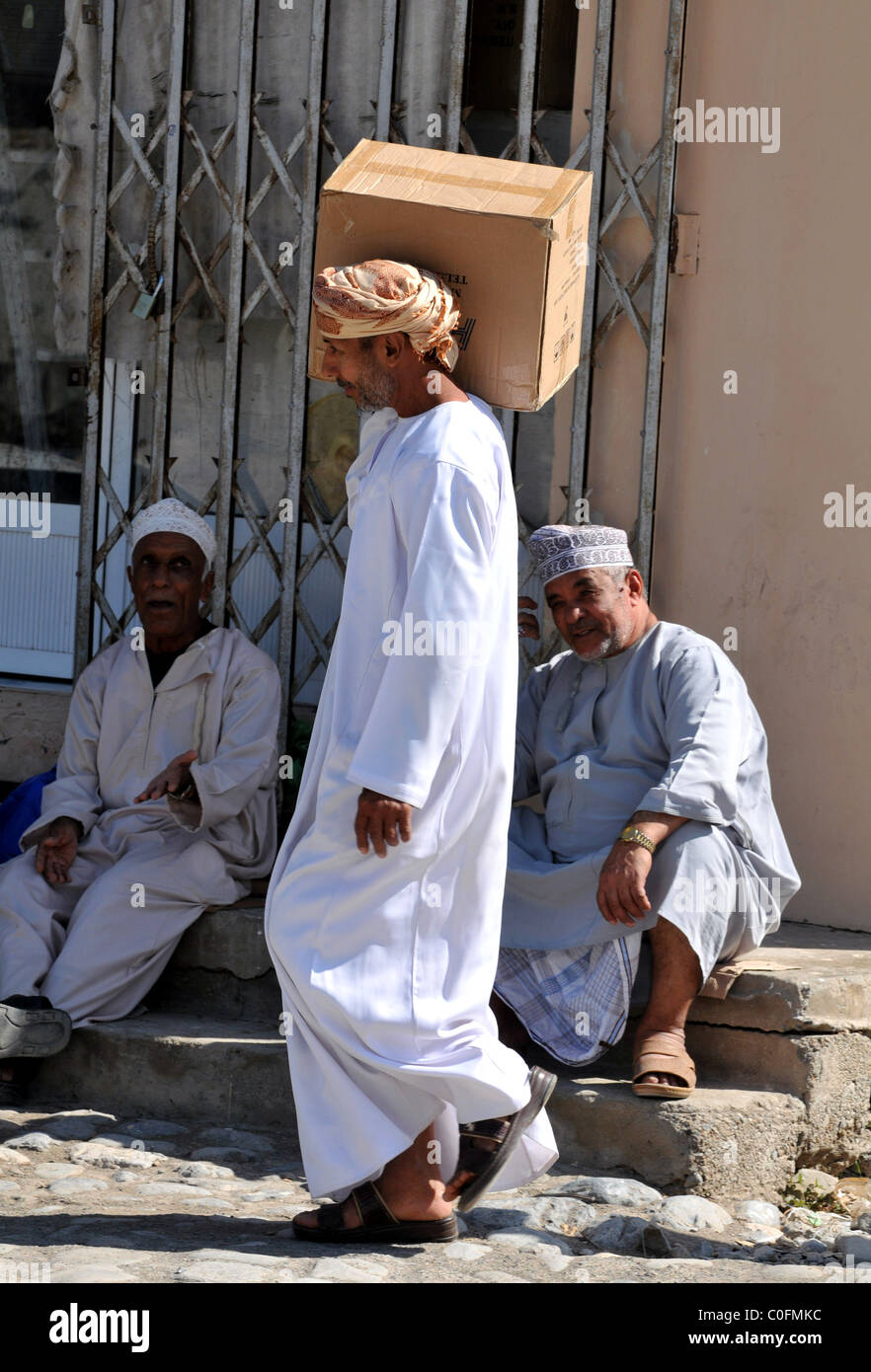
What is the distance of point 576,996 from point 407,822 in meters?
1.09

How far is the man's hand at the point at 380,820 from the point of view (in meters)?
3.07

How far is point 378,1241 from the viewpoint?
3.18 m

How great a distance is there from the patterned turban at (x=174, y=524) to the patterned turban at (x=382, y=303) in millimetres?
1654

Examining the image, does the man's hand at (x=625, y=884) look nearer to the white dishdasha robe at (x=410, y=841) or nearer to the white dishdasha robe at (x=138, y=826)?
the white dishdasha robe at (x=410, y=841)

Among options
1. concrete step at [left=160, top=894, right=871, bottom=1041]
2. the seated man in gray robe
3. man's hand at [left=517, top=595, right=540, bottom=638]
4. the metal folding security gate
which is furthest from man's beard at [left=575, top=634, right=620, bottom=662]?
concrete step at [left=160, top=894, right=871, bottom=1041]

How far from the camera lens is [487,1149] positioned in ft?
10.7

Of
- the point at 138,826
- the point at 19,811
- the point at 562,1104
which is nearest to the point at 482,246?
the point at 562,1104

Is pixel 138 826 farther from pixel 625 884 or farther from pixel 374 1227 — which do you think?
pixel 374 1227

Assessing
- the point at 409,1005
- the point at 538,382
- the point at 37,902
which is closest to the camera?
the point at 409,1005

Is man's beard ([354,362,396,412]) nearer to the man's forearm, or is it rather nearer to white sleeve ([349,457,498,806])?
white sleeve ([349,457,498,806])

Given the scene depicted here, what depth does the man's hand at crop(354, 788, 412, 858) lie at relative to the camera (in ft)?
10.1

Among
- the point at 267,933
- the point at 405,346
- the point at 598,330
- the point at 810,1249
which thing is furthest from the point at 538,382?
the point at 810,1249

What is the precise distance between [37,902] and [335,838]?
1.65 metres
